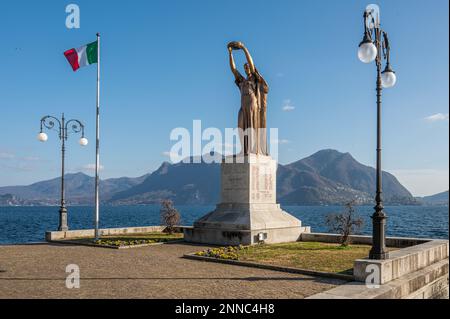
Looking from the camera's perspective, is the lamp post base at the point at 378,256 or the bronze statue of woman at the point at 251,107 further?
the bronze statue of woman at the point at 251,107

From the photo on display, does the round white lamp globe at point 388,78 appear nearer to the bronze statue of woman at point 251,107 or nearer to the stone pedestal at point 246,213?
the stone pedestal at point 246,213

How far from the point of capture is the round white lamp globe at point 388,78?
12.2 metres

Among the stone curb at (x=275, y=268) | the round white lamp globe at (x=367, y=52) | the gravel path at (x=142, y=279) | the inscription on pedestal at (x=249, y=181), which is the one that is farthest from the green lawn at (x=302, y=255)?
the round white lamp globe at (x=367, y=52)

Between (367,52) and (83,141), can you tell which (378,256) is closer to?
(367,52)

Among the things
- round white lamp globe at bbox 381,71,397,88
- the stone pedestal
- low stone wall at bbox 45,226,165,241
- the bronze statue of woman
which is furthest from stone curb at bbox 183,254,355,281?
low stone wall at bbox 45,226,165,241

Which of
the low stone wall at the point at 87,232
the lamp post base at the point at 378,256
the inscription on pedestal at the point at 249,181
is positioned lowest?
the low stone wall at the point at 87,232

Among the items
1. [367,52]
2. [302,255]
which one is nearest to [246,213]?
[302,255]

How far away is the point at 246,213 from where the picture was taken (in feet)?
64.1

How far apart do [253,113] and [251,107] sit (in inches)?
12.8

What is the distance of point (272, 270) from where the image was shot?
12.5 meters

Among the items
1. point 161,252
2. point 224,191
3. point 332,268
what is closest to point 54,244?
point 161,252
